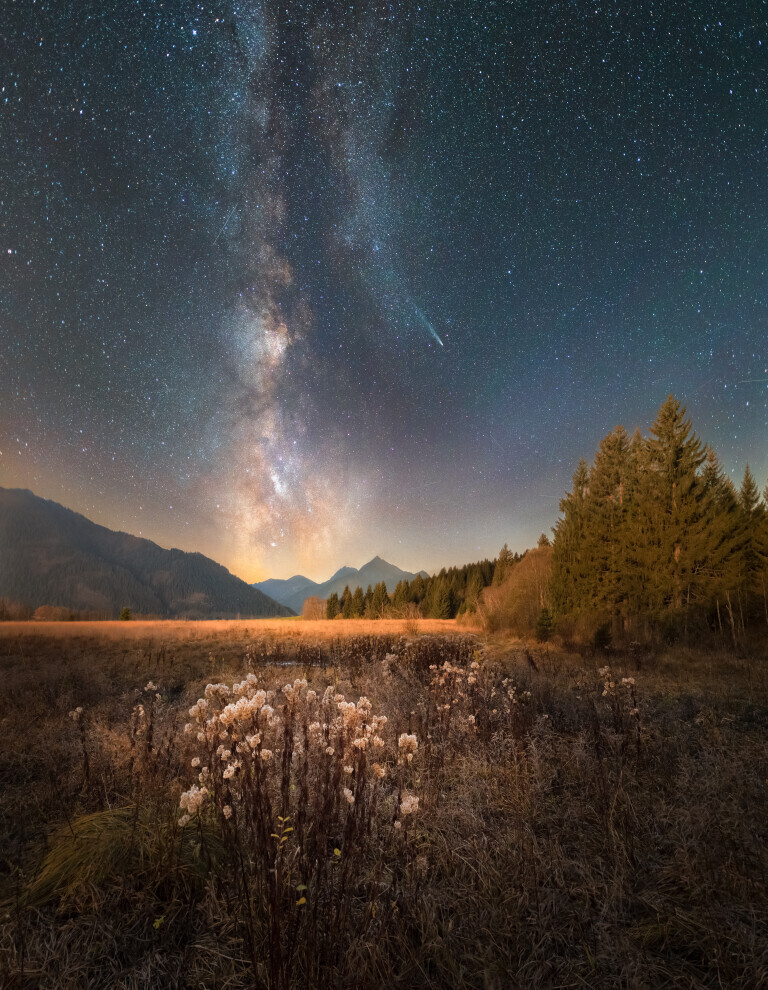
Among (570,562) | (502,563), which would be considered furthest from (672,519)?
(502,563)

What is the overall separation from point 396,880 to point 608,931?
1.16 meters

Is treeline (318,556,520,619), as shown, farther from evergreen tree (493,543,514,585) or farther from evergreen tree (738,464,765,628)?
evergreen tree (738,464,765,628)

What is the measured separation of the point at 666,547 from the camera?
20.4m

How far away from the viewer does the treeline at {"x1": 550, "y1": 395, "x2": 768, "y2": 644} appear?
19031 mm

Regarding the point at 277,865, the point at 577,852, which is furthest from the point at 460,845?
the point at 277,865

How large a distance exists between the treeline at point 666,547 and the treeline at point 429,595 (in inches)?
937

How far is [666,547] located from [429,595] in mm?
43878

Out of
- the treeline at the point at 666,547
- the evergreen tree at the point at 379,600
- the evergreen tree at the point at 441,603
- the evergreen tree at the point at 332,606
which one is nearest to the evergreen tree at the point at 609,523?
the treeline at the point at 666,547

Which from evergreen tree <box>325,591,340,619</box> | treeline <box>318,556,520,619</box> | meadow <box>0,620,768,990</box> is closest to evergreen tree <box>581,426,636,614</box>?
meadow <box>0,620,768,990</box>

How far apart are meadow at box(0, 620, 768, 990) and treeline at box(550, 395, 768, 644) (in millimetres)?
17344

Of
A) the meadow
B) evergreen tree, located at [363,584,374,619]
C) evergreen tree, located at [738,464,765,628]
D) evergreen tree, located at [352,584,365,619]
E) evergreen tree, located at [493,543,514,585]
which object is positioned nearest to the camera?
the meadow

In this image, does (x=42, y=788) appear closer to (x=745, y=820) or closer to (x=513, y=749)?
(x=513, y=749)

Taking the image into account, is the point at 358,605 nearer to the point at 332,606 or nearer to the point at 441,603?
the point at 332,606

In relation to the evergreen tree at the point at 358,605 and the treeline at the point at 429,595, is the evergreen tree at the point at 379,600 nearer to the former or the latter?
the treeline at the point at 429,595
